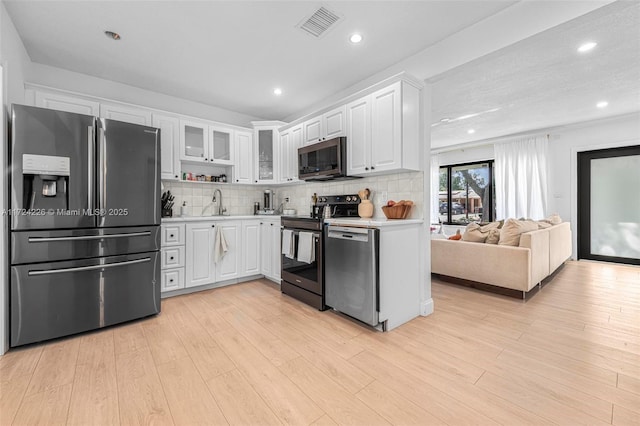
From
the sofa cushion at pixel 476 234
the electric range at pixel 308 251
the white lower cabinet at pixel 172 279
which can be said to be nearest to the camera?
the electric range at pixel 308 251

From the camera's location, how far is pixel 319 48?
267 cm

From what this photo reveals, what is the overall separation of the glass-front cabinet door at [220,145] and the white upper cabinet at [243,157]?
10cm

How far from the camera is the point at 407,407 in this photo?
4.94 feet

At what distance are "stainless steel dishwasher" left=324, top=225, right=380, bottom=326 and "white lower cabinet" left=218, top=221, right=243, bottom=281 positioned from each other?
1.56m

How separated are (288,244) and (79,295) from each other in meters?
1.95

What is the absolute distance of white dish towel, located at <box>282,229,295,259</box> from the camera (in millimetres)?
3246

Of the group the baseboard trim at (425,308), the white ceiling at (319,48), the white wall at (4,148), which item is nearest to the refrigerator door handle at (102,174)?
the white wall at (4,148)

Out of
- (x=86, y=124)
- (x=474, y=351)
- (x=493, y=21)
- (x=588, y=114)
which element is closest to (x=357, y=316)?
(x=474, y=351)

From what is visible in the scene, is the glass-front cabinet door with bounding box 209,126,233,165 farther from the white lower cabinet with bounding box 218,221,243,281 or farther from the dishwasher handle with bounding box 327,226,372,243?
the dishwasher handle with bounding box 327,226,372,243

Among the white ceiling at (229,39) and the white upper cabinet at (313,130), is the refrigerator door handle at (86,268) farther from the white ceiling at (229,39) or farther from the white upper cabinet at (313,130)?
the white upper cabinet at (313,130)

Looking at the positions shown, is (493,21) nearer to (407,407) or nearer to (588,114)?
(407,407)

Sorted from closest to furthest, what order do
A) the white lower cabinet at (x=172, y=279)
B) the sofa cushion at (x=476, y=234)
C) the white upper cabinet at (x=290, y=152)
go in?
the white lower cabinet at (x=172, y=279) < the sofa cushion at (x=476, y=234) < the white upper cabinet at (x=290, y=152)

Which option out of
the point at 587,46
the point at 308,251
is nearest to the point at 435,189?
the point at 587,46

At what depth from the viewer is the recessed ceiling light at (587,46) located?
8.60 ft
